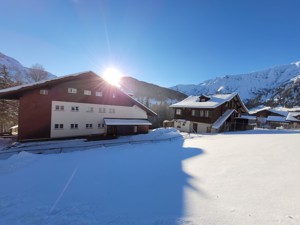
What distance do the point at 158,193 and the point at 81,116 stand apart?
20.3 m

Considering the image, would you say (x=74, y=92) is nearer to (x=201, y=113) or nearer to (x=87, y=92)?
(x=87, y=92)

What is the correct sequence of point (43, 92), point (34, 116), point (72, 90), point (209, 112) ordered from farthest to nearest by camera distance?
1. point (209, 112)
2. point (72, 90)
3. point (43, 92)
4. point (34, 116)

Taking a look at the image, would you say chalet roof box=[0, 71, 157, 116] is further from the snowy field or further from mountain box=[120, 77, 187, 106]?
mountain box=[120, 77, 187, 106]

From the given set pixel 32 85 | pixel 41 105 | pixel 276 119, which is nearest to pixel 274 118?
pixel 276 119

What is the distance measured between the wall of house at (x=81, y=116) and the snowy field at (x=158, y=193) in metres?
13.5

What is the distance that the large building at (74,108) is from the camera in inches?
787

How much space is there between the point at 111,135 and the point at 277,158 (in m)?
19.8

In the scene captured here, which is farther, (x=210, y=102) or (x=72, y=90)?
(x=210, y=102)

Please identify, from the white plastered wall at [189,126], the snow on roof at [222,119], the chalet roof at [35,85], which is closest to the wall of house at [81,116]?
the chalet roof at [35,85]

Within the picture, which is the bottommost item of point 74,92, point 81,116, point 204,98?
point 81,116

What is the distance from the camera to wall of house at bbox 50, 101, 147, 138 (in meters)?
21.4

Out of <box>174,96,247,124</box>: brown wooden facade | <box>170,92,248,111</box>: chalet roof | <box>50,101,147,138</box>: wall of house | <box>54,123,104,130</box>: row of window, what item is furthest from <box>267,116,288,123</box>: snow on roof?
<box>54,123,104,130</box>: row of window

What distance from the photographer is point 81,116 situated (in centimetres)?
2333

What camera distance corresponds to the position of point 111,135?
24.2 m
